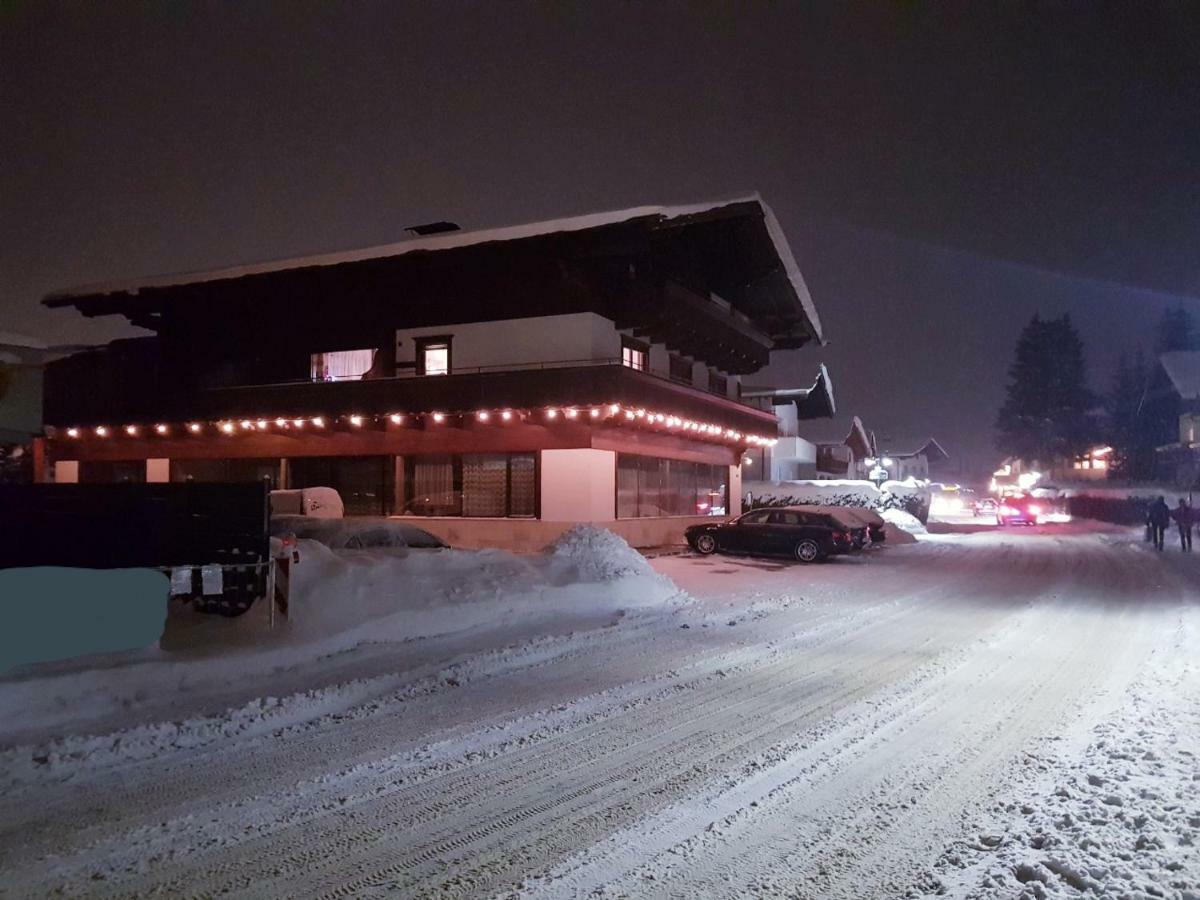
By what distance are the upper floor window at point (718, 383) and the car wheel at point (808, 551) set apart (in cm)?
1225

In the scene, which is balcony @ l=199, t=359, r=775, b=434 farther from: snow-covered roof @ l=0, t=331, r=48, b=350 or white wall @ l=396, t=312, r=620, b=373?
snow-covered roof @ l=0, t=331, r=48, b=350

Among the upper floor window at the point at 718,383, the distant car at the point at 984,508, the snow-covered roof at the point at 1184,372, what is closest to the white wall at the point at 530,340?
the upper floor window at the point at 718,383

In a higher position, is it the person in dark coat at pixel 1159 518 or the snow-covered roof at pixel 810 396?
the snow-covered roof at pixel 810 396

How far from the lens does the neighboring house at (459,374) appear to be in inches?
961

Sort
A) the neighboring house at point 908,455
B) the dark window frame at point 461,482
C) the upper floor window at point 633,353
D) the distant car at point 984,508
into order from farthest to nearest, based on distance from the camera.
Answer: the neighboring house at point 908,455
the distant car at point 984,508
the upper floor window at point 633,353
the dark window frame at point 461,482

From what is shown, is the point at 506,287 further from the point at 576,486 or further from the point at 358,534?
the point at 358,534

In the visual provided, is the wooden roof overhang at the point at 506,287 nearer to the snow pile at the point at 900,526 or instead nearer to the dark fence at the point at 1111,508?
the snow pile at the point at 900,526

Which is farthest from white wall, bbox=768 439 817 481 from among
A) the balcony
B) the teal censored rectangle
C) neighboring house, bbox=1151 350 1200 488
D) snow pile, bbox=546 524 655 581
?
the teal censored rectangle

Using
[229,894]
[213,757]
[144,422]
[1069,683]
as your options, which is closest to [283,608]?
[213,757]

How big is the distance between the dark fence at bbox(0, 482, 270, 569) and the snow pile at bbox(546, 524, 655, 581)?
248 inches

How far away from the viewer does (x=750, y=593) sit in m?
16.8

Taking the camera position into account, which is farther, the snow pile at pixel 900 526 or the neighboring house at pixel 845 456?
the neighboring house at pixel 845 456

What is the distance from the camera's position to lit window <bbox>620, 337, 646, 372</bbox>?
27.2 meters

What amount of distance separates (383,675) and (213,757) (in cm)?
283
